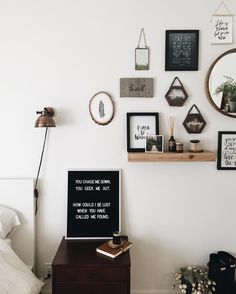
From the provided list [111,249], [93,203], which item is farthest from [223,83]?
[111,249]

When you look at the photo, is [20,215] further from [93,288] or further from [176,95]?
[176,95]

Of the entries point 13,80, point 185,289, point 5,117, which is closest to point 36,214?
point 5,117

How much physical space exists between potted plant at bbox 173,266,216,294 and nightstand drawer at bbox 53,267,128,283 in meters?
0.49

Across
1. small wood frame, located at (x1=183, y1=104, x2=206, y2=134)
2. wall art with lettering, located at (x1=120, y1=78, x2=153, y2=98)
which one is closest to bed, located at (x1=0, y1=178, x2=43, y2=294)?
wall art with lettering, located at (x1=120, y1=78, x2=153, y2=98)

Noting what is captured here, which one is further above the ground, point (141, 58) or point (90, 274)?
point (141, 58)

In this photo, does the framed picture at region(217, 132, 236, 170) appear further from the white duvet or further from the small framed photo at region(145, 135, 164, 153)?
the white duvet

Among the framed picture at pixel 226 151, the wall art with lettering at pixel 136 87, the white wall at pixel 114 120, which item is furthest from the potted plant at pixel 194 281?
the wall art with lettering at pixel 136 87

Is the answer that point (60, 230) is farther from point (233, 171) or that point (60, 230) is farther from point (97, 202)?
point (233, 171)

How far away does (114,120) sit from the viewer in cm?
197

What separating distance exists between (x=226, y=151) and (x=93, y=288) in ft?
4.19

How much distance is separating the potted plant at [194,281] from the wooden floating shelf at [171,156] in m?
0.81

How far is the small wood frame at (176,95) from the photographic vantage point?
194cm

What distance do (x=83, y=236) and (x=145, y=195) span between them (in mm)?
534

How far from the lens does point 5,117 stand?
6.47 ft
